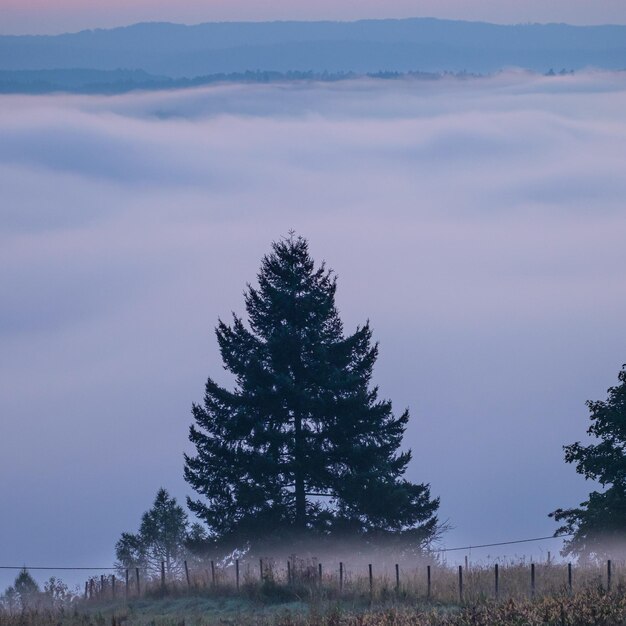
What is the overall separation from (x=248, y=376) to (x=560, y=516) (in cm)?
1146

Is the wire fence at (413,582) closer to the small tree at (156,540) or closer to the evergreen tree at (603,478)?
the evergreen tree at (603,478)

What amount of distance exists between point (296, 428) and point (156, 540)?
87.0 feet

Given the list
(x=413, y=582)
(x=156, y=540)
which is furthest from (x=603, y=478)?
(x=156, y=540)

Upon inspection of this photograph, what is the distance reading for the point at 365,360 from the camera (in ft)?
141

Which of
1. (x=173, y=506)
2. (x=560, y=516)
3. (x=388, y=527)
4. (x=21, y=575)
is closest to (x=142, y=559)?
(x=173, y=506)

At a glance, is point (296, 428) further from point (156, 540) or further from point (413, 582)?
point (156, 540)

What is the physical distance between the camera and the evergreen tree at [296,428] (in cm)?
4159

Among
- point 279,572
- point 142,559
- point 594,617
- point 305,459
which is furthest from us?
point 142,559

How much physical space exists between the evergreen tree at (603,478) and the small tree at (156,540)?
33065mm

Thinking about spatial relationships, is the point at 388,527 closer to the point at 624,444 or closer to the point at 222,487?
the point at 222,487

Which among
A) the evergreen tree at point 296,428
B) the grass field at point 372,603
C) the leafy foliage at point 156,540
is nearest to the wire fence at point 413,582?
the grass field at point 372,603

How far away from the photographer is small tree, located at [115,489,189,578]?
6525 cm

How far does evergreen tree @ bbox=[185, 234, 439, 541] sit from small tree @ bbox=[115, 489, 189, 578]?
23.0 metres

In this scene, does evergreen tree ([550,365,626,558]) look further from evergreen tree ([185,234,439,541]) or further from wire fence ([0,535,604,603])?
evergreen tree ([185,234,439,541])
